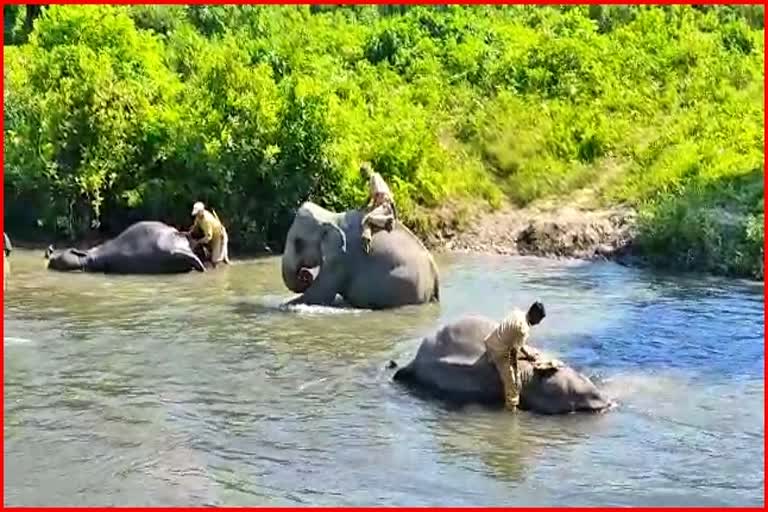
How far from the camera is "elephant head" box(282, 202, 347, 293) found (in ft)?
56.1

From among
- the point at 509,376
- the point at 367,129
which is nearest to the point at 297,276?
the point at 509,376

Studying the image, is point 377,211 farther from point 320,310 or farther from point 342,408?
point 342,408

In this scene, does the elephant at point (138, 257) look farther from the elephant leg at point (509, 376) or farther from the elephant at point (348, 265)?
the elephant leg at point (509, 376)

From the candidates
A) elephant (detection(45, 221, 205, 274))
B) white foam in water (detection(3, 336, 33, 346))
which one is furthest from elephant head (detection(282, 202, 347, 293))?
white foam in water (detection(3, 336, 33, 346))

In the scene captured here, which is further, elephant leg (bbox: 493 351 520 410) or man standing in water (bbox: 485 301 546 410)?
elephant leg (bbox: 493 351 520 410)

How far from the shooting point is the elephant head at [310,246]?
17094 mm

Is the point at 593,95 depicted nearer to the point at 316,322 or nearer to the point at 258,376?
the point at 316,322

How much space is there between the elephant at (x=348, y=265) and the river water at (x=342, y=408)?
262 millimetres

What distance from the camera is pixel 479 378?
1241cm

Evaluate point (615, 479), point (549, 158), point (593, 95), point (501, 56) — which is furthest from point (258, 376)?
point (501, 56)

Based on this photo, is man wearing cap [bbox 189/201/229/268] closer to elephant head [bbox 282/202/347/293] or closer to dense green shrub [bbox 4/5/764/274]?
dense green shrub [bbox 4/5/764/274]

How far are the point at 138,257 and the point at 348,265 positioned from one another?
4211 mm

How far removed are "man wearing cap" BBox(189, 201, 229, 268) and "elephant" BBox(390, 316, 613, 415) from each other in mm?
8134

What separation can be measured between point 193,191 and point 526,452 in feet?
41.8
